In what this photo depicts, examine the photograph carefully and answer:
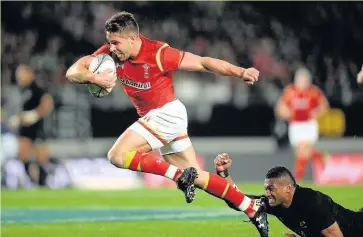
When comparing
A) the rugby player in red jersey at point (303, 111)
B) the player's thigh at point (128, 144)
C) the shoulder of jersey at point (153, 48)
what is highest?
the shoulder of jersey at point (153, 48)

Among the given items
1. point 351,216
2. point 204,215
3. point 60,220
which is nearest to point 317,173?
point 204,215

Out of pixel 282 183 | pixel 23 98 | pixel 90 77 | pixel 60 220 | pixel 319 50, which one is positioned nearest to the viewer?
pixel 282 183

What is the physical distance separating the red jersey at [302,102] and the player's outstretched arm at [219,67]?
373 inches

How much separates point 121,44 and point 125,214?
15.5 feet

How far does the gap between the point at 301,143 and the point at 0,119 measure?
6173 millimetres

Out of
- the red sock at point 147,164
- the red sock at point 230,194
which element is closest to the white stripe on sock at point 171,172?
the red sock at point 147,164

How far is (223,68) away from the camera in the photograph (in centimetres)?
799

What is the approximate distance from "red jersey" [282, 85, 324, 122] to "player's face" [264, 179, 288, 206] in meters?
10.1

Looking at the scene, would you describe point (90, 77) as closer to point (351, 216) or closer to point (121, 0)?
point (351, 216)

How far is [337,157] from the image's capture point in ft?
58.3

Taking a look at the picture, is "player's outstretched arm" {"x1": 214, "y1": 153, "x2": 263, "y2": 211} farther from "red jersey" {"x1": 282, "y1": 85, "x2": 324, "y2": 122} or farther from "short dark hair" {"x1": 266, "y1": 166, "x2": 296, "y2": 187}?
"red jersey" {"x1": 282, "y1": 85, "x2": 324, "y2": 122}

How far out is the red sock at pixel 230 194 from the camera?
801 centimetres

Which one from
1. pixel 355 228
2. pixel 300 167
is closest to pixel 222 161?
pixel 355 228

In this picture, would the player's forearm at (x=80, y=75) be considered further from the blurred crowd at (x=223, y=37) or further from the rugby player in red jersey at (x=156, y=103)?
the blurred crowd at (x=223, y=37)
